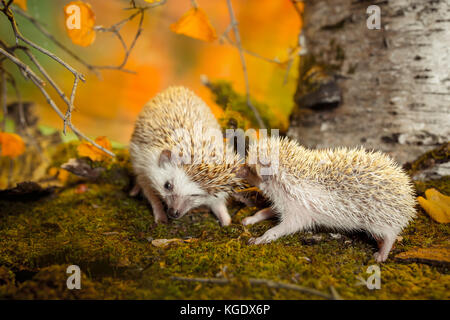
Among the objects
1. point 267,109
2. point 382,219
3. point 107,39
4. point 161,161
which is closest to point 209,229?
point 161,161

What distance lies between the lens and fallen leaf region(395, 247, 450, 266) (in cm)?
194

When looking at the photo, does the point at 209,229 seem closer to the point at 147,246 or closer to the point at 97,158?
the point at 147,246

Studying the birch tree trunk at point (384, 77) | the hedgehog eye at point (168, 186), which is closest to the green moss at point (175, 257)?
the hedgehog eye at point (168, 186)

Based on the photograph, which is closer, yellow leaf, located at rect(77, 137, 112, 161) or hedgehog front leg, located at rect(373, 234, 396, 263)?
hedgehog front leg, located at rect(373, 234, 396, 263)

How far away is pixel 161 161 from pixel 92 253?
1.10 m

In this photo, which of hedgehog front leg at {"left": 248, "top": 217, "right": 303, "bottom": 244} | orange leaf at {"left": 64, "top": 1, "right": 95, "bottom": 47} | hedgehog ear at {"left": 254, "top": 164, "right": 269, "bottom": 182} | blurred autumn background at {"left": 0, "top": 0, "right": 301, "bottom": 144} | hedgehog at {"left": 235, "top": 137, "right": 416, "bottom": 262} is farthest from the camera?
blurred autumn background at {"left": 0, "top": 0, "right": 301, "bottom": 144}

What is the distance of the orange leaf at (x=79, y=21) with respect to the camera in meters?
2.92

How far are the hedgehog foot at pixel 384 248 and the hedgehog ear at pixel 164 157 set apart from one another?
191cm

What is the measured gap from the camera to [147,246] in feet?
7.70

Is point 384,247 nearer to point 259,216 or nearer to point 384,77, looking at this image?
point 259,216

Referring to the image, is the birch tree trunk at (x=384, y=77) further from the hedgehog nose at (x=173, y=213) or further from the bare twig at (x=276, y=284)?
the bare twig at (x=276, y=284)

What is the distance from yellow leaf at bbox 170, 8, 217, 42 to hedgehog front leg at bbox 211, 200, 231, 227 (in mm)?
1804

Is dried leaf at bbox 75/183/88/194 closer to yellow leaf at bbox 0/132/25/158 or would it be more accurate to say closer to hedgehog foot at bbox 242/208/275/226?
yellow leaf at bbox 0/132/25/158

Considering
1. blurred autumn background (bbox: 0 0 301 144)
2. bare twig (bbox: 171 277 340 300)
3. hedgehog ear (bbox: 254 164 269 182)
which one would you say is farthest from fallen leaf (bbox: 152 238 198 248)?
blurred autumn background (bbox: 0 0 301 144)
